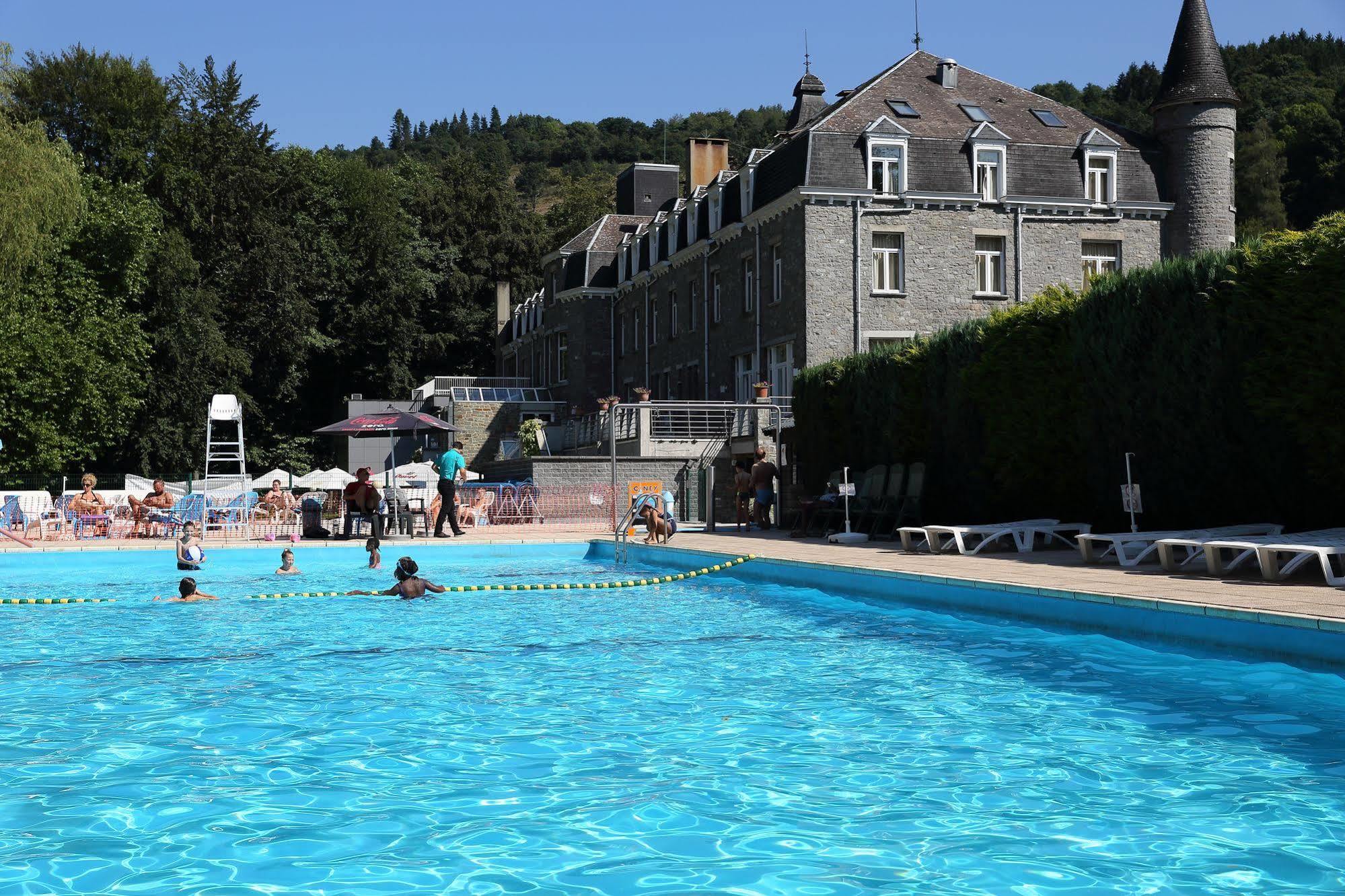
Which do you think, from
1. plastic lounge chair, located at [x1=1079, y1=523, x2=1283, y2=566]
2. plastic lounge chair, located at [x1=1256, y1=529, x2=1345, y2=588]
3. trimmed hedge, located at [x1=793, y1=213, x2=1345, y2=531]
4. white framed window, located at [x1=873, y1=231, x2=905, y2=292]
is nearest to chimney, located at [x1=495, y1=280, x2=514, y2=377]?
white framed window, located at [x1=873, y1=231, x2=905, y2=292]

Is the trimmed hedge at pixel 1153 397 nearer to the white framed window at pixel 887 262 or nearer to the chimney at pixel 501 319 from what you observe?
the white framed window at pixel 887 262

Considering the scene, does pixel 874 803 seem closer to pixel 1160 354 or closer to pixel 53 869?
pixel 53 869

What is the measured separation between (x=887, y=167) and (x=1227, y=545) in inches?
832

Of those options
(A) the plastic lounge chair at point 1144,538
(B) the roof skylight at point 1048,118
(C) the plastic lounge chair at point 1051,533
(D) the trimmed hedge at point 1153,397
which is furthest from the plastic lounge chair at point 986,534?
(B) the roof skylight at point 1048,118

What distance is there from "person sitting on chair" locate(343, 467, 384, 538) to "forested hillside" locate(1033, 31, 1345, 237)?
39.2 meters

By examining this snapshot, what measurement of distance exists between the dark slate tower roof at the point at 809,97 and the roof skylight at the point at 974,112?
6588 millimetres

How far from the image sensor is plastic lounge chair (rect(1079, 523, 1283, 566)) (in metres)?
12.0

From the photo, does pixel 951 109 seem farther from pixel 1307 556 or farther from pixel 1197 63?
pixel 1307 556

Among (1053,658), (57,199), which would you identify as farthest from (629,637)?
(57,199)

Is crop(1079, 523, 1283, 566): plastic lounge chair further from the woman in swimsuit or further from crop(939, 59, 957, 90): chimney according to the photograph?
crop(939, 59, 957, 90): chimney

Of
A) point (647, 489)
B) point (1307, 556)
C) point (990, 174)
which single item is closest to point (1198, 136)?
point (990, 174)

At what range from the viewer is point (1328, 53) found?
7650cm

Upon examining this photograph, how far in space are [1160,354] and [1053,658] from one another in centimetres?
628

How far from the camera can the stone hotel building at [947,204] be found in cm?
2958
